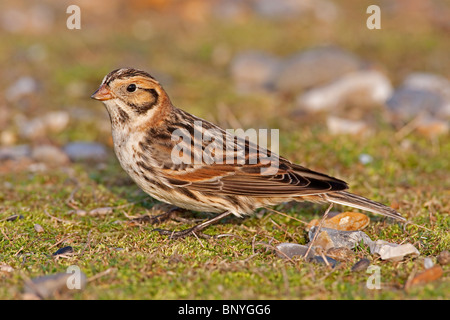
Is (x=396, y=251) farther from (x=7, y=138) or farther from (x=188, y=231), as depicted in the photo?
(x=7, y=138)

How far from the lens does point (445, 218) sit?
5855mm

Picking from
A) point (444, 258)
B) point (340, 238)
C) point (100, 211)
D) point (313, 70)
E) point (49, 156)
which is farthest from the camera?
point (313, 70)

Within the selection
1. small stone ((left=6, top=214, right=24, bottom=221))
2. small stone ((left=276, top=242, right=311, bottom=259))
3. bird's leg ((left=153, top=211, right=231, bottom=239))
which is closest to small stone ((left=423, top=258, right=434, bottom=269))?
small stone ((left=276, top=242, right=311, bottom=259))

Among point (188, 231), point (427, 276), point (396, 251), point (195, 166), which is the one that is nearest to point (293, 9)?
point (195, 166)

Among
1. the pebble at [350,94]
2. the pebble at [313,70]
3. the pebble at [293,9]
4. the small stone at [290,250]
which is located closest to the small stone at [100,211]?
the small stone at [290,250]

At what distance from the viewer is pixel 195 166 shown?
5746mm

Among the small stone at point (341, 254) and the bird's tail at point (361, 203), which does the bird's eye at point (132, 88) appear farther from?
the small stone at point (341, 254)

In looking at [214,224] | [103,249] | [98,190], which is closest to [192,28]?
[98,190]

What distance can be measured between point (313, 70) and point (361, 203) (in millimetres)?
5169

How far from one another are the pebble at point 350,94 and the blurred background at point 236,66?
0.6 inches

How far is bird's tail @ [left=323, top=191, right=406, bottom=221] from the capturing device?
17.6 feet

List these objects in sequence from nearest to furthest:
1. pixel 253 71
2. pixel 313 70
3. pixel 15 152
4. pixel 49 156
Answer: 1. pixel 49 156
2. pixel 15 152
3. pixel 313 70
4. pixel 253 71

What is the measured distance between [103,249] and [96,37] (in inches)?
329

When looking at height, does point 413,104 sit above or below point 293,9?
below
